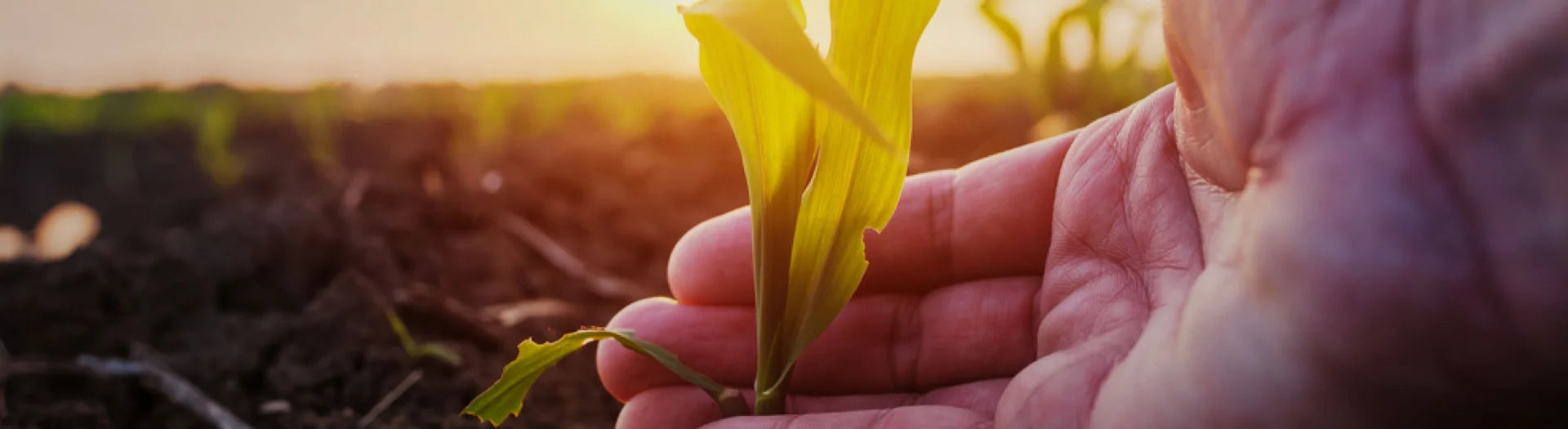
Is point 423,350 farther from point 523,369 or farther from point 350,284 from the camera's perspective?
point 523,369

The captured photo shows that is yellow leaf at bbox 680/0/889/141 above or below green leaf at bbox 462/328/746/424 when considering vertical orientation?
above

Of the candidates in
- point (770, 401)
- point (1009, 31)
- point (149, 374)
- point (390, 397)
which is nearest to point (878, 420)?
point (770, 401)

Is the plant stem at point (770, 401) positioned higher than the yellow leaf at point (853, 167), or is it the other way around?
the yellow leaf at point (853, 167)

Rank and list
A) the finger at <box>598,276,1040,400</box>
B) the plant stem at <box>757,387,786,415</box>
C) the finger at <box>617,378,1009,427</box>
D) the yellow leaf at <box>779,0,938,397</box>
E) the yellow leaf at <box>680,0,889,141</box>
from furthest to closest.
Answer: the finger at <box>598,276,1040,400</box>, the finger at <box>617,378,1009,427</box>, the plant stem at <box>757,387,786,415</box>, the yellow leaf at <box>779,0,938,397</box>, the yellow leaf at <box>680,0,889,141</box>

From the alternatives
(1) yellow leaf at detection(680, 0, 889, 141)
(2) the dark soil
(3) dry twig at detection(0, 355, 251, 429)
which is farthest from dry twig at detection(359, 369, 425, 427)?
(1) yellow leaf at detection(680, 0, 889, 141)

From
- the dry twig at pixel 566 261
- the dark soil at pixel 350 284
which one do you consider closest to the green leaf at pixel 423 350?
the dark soil at pixel 350 284

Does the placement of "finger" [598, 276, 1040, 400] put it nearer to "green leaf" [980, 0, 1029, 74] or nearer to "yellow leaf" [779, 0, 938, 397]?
"yellow leaf" [779, 0, 938, 397]

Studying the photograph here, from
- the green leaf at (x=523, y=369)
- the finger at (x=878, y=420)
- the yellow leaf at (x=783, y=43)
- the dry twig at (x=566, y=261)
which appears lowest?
the dry twig at (x=566, y=261)

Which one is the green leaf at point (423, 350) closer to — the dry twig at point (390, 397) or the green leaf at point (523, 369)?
the dry twig at point (390, 397)
